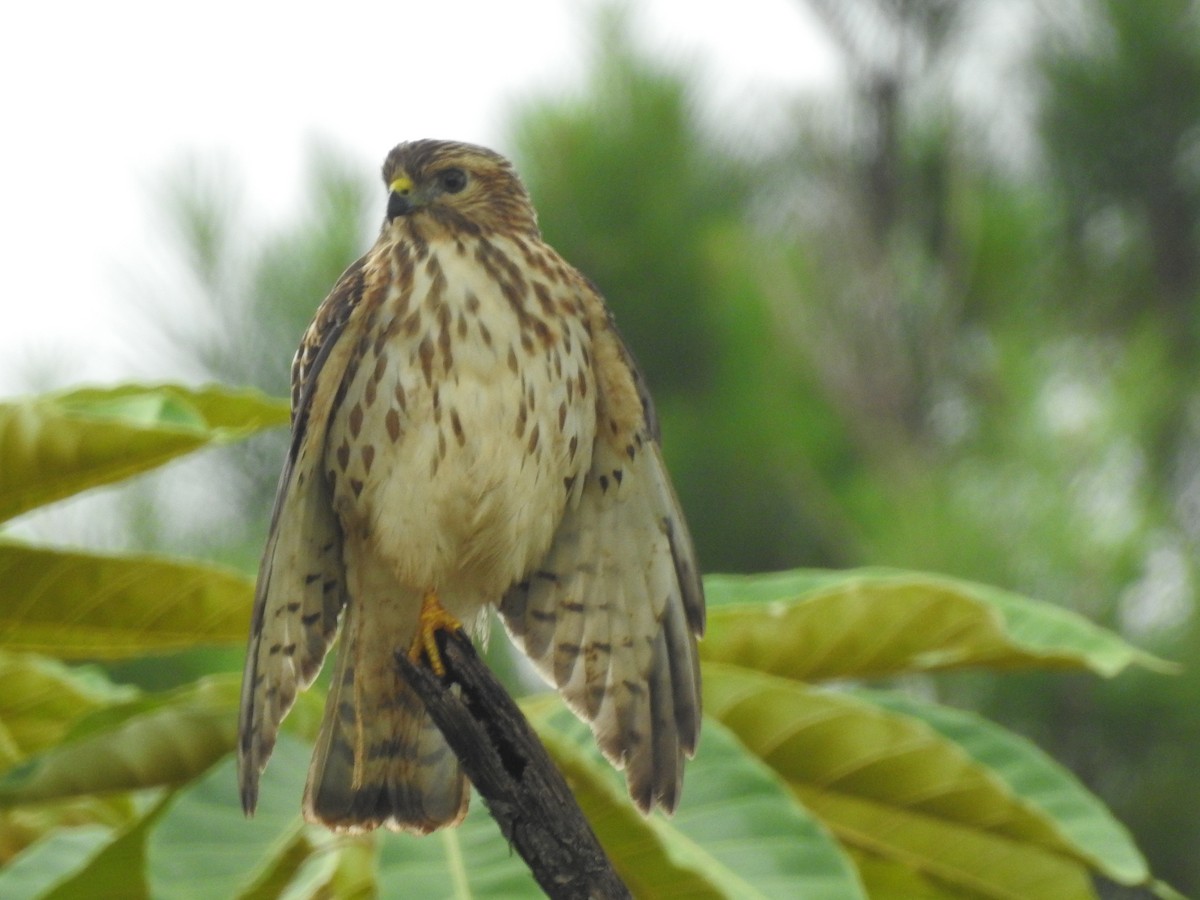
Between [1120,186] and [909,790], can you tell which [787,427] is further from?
[909,790]

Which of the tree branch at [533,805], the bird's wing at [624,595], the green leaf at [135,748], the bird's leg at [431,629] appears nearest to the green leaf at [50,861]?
the green leaf at [135,748]

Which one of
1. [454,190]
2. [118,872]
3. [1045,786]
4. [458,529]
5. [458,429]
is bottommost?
[1045,786]

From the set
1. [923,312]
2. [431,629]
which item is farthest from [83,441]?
[923,312]

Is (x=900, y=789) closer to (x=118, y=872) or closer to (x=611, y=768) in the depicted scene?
(x=611, y=768)

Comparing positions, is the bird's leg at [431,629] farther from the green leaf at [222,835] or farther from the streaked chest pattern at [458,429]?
the green leaf at [222,835]

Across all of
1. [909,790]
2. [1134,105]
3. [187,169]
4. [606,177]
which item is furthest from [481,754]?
[1134,105]

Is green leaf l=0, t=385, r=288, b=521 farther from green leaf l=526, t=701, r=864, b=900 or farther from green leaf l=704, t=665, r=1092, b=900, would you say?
green leaf l=704, t=665, r=1092, b=900
